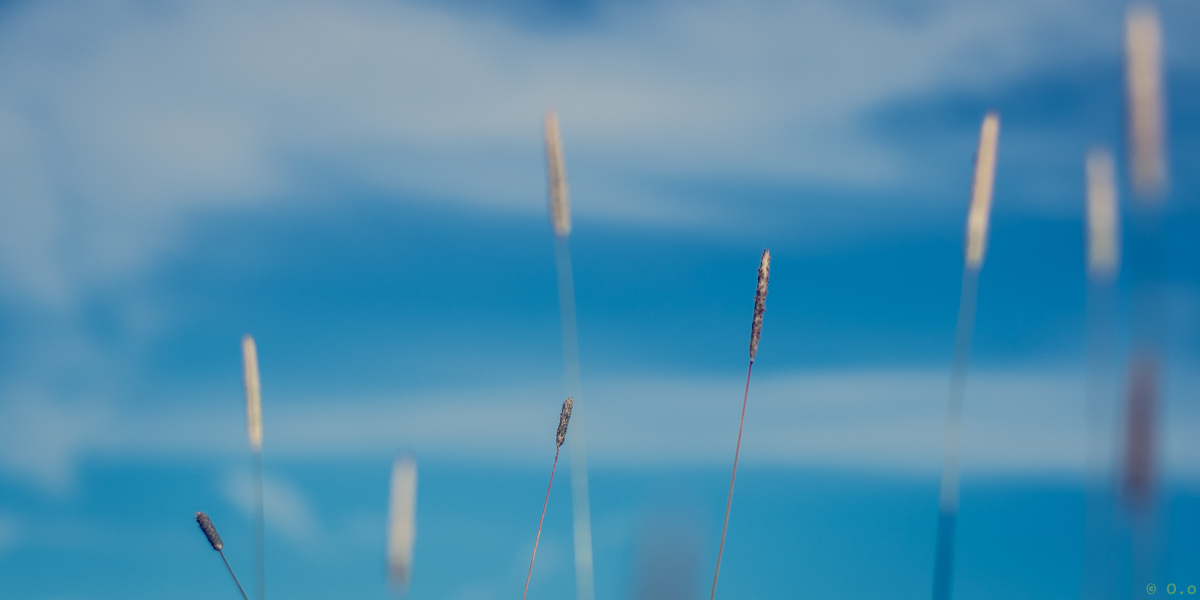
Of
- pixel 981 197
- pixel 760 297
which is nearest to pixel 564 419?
pixel 760 297

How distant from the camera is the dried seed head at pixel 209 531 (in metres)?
5.97

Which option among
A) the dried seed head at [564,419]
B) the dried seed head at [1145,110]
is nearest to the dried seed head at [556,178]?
the dried seed head at [564,419]

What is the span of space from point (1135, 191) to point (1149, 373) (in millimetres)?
504

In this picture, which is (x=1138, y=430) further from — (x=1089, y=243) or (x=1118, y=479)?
(x=1089, y=243)

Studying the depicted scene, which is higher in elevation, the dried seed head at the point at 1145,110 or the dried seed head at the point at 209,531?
the dried seed head at the point at 1145,110

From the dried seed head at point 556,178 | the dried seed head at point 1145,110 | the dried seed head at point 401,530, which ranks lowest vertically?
the dried seed head at point 401,530

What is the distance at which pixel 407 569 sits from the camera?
10.6ft

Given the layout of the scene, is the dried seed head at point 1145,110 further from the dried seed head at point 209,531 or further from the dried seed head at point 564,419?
the dried seed head at point 209,531

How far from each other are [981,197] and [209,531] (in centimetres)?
489

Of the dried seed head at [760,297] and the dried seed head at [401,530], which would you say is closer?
the dried seed head at [401,530]

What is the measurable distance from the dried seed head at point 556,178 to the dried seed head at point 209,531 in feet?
10.2

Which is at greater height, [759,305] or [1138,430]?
[759,305]

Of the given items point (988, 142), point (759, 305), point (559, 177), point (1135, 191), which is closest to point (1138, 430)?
point (1135, 191)

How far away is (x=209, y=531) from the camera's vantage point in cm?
603
